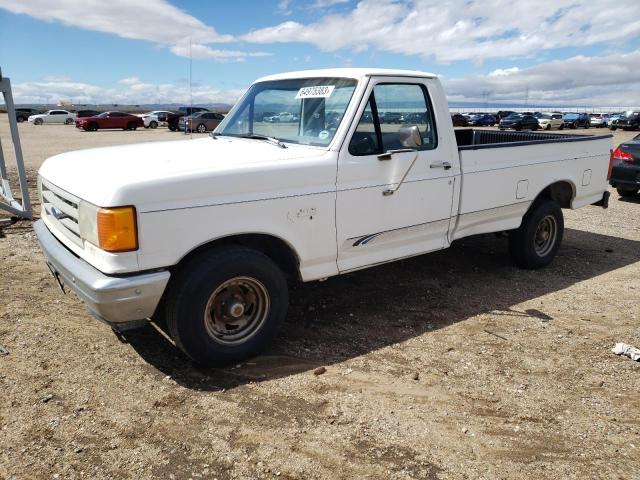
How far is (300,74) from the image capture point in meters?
4.68

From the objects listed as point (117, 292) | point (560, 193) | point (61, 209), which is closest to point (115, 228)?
point (117, 292)

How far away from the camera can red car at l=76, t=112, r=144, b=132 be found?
37500 millimetres

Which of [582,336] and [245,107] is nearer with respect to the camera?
[582,336]

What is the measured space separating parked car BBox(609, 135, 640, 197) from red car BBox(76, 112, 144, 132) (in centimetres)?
3551

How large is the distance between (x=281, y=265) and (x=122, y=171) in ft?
4.47

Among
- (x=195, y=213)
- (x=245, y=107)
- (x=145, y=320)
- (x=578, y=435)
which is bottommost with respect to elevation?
(x=578, y=435)

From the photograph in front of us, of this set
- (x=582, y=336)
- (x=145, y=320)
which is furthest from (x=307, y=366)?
(x=582, y=336)

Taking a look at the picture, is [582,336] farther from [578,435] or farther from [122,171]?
[122,171]

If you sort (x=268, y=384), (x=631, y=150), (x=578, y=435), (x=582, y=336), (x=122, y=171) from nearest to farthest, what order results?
(x=578, y=435) → (x=122, y=171) → (x=268, y=384) → (x=582, y=336) → (x=631, y=150)

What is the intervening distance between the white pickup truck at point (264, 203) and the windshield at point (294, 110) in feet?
0.04

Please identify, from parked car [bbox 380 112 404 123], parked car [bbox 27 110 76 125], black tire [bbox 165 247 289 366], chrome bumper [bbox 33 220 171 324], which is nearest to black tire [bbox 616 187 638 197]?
parked car [bbox 380 112 404 123]

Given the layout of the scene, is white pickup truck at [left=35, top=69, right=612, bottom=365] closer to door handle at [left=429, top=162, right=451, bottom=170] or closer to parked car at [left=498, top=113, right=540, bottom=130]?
door handle at [left=429, top=162, right=451, bottom=170]

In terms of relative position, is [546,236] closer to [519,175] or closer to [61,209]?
[519,175]

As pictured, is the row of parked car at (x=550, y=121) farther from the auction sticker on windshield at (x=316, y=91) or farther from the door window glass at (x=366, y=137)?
the door window glass at (x=366, y=137)
